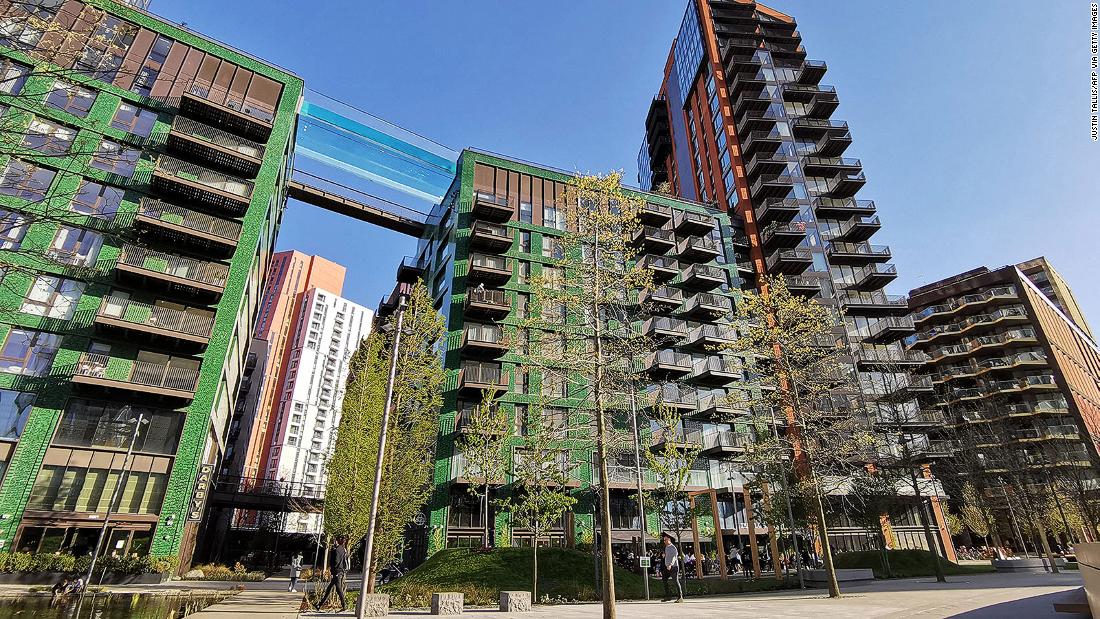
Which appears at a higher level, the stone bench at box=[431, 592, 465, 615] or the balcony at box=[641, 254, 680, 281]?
the balcony at box=[641, 254, 680, 281]

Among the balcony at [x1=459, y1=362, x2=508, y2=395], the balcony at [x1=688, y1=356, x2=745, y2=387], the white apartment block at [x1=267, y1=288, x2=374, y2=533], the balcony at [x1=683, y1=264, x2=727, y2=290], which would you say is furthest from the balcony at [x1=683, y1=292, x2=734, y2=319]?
the white apartment block at [x1=267, y1=288, x2=374, y2=533]

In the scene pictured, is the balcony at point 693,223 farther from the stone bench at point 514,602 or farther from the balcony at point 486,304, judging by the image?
the stone bench at point 514,602

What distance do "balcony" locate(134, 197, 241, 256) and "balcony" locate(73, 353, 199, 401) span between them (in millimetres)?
7723

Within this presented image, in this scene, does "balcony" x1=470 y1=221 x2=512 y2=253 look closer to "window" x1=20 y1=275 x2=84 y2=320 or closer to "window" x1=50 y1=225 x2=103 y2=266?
"window" x1=50 y1=225 x2=103 y2=266

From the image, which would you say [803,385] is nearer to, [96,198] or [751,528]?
[751,528]

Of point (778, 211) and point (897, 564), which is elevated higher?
point (778, 211)

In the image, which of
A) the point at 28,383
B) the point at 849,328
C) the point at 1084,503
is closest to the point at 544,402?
the point at 28,383

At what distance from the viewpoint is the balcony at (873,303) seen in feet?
167

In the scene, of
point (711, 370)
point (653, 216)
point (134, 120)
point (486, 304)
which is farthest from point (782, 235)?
point (134, 120)

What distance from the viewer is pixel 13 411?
1033 inches

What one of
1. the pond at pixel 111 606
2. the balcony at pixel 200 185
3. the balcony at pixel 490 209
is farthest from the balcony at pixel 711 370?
the balcony at pixel 200 185

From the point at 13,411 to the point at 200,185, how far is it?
15375 millimetres

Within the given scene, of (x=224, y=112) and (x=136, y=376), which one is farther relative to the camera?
(x=224, y=112)

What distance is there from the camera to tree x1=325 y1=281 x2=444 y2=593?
82.5 feet
